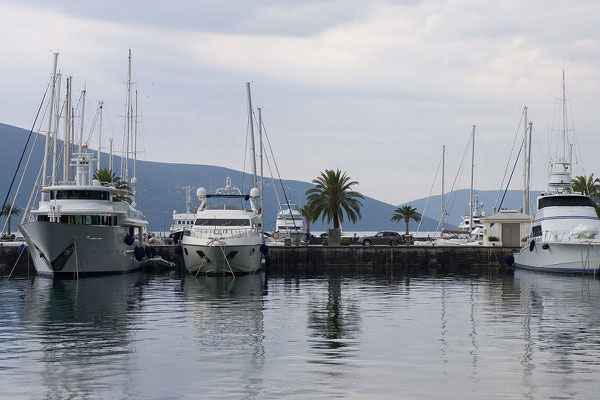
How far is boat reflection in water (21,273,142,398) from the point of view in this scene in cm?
1424

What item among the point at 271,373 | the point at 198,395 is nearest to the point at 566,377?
the point at 271,373

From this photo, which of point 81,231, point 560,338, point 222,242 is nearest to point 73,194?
point 81,231

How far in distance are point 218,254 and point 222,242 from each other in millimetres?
925

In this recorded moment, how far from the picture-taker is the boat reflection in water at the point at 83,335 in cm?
1424

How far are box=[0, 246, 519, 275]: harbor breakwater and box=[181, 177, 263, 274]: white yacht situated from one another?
11.2 metres

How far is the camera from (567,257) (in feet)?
159

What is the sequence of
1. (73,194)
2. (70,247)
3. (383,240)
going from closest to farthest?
(70,247), (73,194), (383,240)

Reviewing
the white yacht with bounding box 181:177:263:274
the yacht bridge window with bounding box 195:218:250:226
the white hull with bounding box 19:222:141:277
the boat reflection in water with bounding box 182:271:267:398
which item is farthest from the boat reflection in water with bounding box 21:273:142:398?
the yacht bridge window with bounding box 195:218:250:226

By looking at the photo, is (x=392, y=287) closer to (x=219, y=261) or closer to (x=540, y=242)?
(x=219, y=261)

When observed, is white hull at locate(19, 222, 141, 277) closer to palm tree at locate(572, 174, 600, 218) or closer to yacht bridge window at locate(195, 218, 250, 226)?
yacht bridge window at locate(195, 218, 250, 226)

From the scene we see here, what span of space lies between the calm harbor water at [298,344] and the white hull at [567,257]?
37.5 ft

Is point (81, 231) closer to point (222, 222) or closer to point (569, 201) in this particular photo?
point (222, 222)

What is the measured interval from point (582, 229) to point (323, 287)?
60.0ft

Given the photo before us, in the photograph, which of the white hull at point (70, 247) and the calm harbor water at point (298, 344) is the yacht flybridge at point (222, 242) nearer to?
the white hull at point (70, 247)
